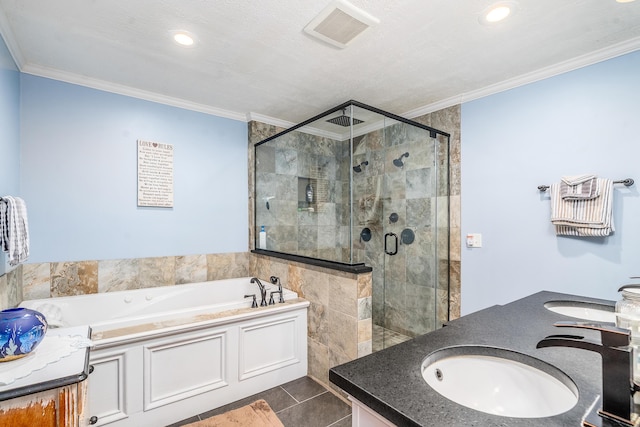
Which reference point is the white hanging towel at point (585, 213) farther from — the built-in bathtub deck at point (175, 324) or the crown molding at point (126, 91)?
the crown molding at point (126, 91)

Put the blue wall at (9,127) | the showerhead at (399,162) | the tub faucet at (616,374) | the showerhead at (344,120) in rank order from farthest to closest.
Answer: the showerhead at (399,162)
the showerhead at (344,120)
the blue wall at (9,127)
the tub faucet at (616,374)

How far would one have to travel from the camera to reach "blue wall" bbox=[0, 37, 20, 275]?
1.96 m

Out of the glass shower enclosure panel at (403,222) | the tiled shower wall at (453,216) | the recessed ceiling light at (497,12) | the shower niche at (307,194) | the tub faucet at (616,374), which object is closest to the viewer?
the tub faucet at (616,374)

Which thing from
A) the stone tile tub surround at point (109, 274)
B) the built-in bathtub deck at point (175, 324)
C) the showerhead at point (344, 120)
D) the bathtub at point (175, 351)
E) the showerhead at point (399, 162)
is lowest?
the bathtub at point (175, 351)

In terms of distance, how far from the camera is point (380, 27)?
1920mm

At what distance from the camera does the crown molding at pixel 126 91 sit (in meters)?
2.49

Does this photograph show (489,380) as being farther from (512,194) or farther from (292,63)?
(292,63)

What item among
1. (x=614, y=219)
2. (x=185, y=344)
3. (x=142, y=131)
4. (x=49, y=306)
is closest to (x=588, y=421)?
(x=614, y=219)

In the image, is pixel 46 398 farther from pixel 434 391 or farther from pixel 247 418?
pixel 434 391

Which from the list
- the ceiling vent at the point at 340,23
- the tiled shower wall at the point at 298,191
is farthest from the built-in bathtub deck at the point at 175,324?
the ceiling vent at the point at 340,23

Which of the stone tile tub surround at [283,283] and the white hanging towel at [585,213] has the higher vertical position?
the white hanging towel at [585,213]

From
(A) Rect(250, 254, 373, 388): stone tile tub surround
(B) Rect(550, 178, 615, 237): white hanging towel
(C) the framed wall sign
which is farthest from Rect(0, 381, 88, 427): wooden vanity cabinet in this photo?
(B) Rect(550, 178, 615, 237): white hanging towel

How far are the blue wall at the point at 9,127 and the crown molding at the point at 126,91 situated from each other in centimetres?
Answer: 17

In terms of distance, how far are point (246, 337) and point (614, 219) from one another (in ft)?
9.07
